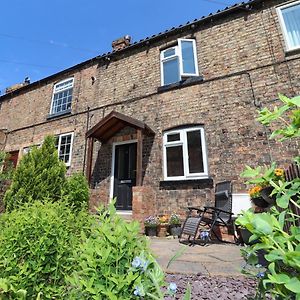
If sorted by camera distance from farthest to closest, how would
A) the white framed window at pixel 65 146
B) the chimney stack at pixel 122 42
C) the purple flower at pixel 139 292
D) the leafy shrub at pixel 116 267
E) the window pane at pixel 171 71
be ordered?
the chimney stack at pixel 122 42 → the white framed window at pixel 65 146 → the window pane at pixel 171 71 → the leafy shrub at pixel 116 267 → the purple flower at pixel 139 292

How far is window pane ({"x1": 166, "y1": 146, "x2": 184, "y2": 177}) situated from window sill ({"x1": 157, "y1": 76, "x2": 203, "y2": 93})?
2.14 metres

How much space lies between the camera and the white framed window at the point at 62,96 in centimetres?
1068

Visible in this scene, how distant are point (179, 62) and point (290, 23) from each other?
3.49 m

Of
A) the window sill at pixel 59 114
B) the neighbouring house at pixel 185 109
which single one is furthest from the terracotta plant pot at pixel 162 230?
the window sill at pixel 59 114

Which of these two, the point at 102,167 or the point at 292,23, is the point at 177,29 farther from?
the point at 102,167

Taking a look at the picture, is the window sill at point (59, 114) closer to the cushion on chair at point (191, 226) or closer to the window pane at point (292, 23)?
the cushion on chair at point (191, 226)

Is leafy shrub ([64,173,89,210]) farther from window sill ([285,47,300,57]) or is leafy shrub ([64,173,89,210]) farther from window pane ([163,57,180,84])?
window sill ([285,47,300,57])

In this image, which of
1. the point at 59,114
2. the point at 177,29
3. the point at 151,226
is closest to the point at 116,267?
the point at 151,226

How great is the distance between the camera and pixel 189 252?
3752 millimetres

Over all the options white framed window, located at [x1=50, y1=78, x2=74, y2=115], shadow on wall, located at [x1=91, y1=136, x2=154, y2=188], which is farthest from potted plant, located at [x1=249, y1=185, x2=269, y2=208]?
white framed window, located at [x1=50, y1=78, x2=74, y2=115]

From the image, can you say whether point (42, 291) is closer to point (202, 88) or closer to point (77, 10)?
point (202, 88)

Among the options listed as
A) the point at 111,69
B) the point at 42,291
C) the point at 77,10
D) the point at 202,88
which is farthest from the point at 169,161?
the point at 77,10

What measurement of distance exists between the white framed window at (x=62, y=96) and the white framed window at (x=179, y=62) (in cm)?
478

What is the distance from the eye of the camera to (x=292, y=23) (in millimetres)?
6914
